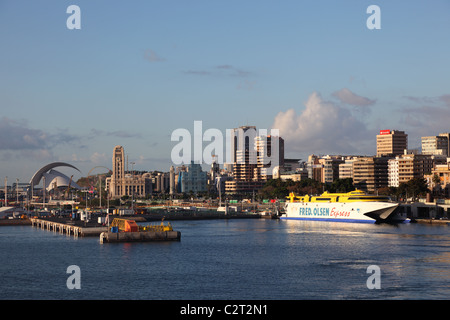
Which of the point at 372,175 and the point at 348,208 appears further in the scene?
the point at 372,175

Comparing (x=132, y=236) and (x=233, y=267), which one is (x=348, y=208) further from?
(x=233, y=267)

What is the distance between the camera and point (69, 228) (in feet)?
293

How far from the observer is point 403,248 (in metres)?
61.8

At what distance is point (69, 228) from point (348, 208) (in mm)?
45474

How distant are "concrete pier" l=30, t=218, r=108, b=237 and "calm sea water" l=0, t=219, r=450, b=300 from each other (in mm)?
4826

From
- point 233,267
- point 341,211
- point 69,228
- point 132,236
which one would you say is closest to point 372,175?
point 341,211

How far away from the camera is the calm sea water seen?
132ft

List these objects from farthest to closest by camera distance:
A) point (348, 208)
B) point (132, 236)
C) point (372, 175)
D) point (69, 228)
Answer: point (372, 175), point (348, 208), point (69, 228), point (132, 236)

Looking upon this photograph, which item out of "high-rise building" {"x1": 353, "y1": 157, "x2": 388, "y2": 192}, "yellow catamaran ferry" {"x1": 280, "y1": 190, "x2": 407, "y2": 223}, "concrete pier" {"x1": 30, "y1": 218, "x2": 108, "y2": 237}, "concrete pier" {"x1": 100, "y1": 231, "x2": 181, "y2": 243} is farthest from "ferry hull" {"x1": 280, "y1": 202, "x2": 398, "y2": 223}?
"high-rise building" {"x1": 353, "y1": 157, "x2": 388, "y2": 192}

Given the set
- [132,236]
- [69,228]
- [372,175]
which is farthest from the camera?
[372,175]

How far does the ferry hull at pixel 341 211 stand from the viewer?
100 metres

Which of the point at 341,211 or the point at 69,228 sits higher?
the point at 341,211

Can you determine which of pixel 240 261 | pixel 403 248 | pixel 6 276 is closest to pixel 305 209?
pixel 403 248

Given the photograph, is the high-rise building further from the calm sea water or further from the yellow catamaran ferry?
the calm sea water
